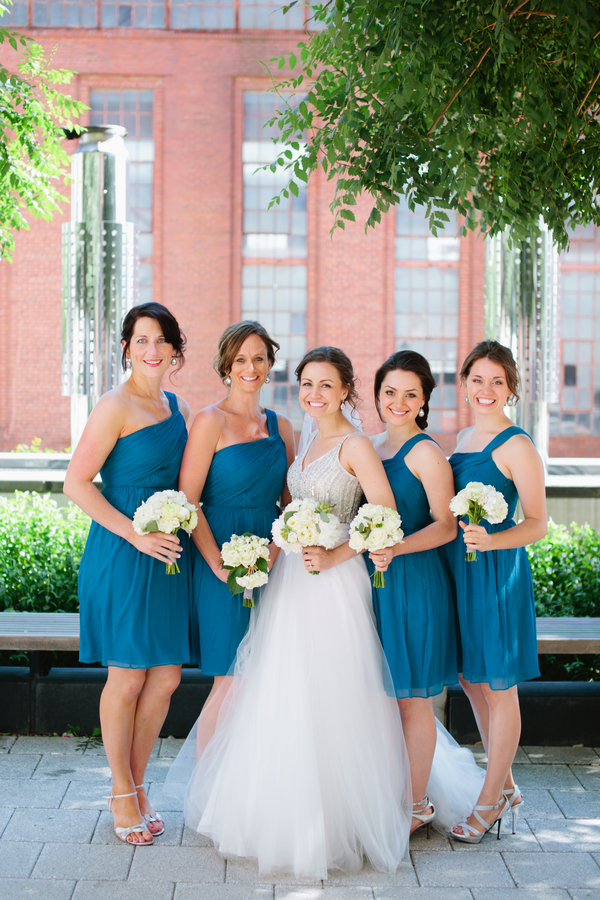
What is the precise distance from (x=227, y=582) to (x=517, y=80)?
8.78ft

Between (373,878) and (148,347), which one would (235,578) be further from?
(373,878)

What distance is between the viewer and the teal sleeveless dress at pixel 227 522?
12.7ft

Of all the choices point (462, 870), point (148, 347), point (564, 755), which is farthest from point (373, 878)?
point (148, 347)

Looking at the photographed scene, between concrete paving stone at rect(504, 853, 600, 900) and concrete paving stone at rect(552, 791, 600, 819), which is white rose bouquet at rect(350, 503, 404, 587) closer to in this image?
concrete paving stone at rect(504, 853, 600, 900)

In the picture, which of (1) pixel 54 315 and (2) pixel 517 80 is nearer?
(2) pixel 517 80

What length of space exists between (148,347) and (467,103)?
70.2 inches

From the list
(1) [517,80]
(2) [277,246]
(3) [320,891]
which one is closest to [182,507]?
(3) [320,891]

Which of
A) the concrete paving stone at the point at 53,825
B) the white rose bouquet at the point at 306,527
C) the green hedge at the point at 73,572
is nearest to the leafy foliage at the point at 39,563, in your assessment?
the green hedge at the point at 73,572

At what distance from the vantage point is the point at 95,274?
912cm

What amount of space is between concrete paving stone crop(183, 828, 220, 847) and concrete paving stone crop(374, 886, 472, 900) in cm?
84

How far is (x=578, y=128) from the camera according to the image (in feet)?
13.1

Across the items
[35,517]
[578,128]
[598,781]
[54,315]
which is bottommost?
[598,781]

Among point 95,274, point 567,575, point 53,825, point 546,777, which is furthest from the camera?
point 95,274

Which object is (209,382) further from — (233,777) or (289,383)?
(233,777)
